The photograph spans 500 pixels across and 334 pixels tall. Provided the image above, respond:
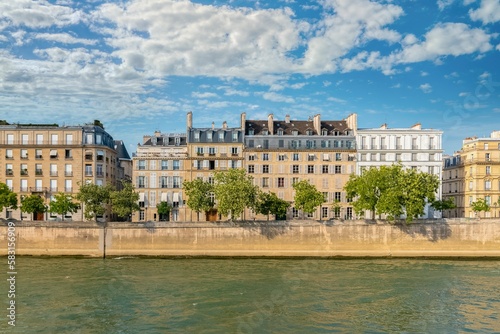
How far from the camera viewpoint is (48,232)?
47.7 m

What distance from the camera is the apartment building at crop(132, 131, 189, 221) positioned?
57625 mm

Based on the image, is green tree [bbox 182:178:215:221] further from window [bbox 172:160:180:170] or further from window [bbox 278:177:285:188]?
window [bbox 278:177:285:188]

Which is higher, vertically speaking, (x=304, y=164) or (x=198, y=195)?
(x=304, y=164)

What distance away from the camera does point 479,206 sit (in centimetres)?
5725

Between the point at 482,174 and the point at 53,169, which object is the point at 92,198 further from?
Result: the point at 482,174

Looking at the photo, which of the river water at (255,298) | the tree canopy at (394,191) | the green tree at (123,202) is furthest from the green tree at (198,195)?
the tree canopy at (394,191)

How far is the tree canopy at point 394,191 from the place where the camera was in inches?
1825

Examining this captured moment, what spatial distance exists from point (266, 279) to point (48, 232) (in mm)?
25592

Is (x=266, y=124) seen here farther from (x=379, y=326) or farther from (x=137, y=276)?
(x=379, y=326)

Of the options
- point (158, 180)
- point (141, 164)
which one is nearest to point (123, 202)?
point (158, 180)

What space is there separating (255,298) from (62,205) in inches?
1220

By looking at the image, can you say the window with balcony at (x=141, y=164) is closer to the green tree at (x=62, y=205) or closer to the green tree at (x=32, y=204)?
the green tree at (x=62, y=205)

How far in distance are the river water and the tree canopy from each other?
647 centimetres

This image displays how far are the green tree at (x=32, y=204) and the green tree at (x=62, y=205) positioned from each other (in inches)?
44.5
